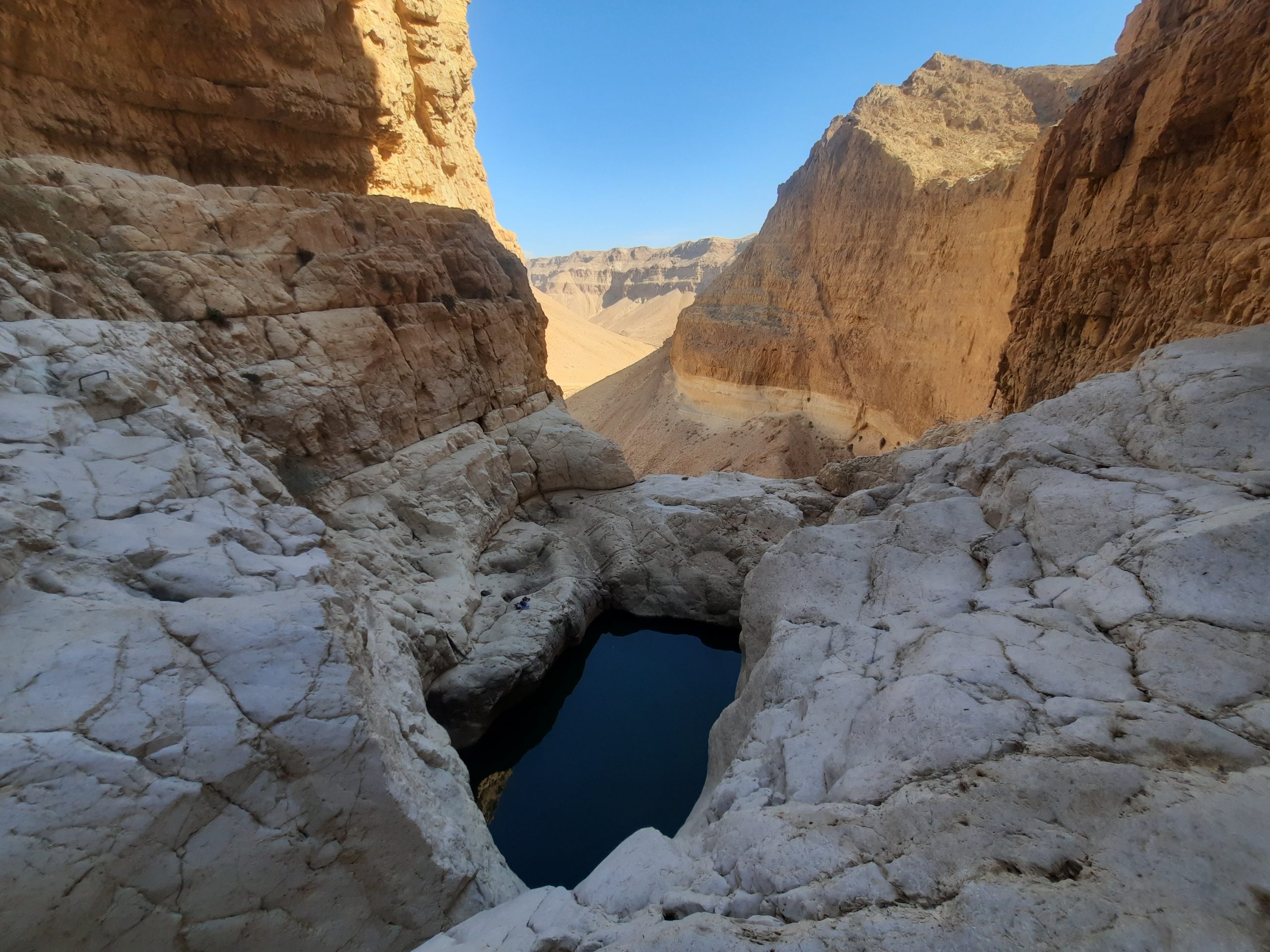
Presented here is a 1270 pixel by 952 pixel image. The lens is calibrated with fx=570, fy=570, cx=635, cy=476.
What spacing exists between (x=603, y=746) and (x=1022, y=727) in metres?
5.06

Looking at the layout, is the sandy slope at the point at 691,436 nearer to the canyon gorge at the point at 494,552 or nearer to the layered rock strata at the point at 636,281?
the canyon gorge at the point at 494,552

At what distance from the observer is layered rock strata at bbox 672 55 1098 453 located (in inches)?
484

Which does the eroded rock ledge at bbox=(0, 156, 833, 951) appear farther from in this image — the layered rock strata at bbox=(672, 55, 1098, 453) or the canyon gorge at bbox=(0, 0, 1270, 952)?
the layered rock strata at bbox=(672, 55, 1098, 453)

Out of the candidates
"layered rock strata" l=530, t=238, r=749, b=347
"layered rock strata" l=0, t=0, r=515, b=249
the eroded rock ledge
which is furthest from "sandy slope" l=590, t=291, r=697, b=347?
the eroded rock ledge

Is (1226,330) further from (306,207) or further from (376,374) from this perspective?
(306,207)

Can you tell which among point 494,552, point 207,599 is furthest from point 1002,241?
point 207,599

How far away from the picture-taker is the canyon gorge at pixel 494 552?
2455 mm

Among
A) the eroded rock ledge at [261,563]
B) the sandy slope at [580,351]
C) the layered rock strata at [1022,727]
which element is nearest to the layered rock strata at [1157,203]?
the layered rock strata at [1022,727]

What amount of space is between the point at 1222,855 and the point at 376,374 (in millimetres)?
8136

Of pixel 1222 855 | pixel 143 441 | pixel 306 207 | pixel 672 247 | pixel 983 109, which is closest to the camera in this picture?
pixel 1222 855

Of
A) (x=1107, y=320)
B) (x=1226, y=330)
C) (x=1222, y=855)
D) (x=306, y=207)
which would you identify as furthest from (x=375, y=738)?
(x=1107, y=320)

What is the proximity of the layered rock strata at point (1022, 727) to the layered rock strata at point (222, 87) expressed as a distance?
378 inches

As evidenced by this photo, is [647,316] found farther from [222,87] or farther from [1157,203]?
[1157,203]

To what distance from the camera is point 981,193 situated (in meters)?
12.1
